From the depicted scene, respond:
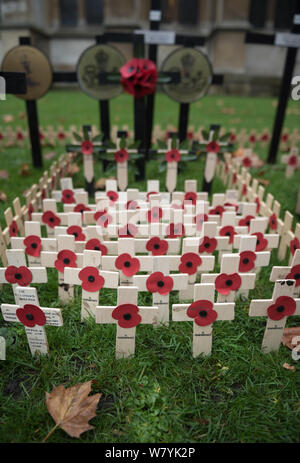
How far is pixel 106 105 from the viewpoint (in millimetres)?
4574

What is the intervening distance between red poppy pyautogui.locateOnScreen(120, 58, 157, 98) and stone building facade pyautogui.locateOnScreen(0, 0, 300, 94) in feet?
43.2

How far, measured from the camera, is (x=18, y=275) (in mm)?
2020

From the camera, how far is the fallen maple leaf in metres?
1.47

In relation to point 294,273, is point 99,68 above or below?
above

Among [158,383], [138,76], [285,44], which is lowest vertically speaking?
[158,383]

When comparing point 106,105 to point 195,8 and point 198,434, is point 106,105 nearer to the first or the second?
point 198,434

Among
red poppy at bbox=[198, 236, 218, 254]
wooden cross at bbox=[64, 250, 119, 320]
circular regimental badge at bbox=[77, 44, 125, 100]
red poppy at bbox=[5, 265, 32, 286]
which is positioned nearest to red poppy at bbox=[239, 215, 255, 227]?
red poppy at bbox=[198, 236, 218, 254]

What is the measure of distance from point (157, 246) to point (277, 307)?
2.92 ft

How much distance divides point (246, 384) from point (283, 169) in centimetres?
428

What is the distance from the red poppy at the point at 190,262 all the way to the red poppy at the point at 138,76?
98.5 inches

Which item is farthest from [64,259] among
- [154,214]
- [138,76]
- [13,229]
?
[138,76]

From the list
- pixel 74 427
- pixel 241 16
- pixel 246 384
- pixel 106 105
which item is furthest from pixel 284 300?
pixel 241 16

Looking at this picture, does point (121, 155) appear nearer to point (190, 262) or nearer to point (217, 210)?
point (217, 210)

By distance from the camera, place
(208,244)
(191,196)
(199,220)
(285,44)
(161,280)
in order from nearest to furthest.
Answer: (161,280)
(208,244)
(199,220)
(191,196)
(285,44)
